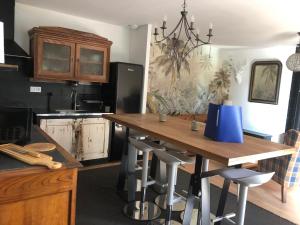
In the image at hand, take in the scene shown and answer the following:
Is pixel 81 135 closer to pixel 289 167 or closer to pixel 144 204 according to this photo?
pixel 144 204

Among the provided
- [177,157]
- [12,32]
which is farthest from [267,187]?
[12,32]

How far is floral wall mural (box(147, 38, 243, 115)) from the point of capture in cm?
521

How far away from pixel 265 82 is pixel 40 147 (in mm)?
4942

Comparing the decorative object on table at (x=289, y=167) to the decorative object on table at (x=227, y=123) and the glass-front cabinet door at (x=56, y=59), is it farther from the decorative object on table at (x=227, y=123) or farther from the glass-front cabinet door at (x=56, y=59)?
the glass-front cabinet door at (x=56, y=59)

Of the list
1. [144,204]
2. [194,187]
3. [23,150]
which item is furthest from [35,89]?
[194,187]

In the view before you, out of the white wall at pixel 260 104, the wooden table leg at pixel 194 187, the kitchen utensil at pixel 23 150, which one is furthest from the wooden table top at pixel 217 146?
the white wall at pixel 260 104

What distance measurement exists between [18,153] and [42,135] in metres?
0.60

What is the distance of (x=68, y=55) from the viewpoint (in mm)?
3939

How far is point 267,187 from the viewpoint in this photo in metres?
3.90

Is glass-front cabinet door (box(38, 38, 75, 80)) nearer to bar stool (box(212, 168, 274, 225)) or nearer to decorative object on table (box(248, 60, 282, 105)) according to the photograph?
bar stool (box(212, 168, 274, 225))

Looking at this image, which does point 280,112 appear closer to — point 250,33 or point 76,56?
point 250,33

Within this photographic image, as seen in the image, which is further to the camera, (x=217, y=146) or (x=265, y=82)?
(x=265, y=82)

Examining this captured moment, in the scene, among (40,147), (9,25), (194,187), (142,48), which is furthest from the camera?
(142,48)

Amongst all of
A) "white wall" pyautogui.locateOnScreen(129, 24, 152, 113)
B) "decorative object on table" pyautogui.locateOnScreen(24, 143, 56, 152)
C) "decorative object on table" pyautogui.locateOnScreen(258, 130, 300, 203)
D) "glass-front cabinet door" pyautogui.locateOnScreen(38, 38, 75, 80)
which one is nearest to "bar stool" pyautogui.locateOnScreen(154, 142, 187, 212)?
"decorative object on table" pyautogui.locateOnScreen(24, 143, 56, 152)
